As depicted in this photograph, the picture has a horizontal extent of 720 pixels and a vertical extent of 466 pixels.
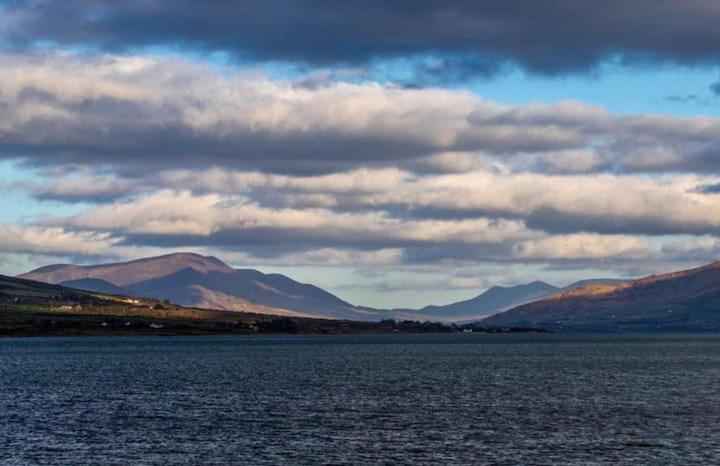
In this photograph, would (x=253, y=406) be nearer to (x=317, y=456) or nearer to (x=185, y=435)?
(x=185, y=435)

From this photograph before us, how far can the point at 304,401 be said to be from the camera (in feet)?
438

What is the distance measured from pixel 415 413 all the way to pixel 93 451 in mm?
40935

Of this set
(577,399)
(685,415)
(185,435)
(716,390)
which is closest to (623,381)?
(716,390)

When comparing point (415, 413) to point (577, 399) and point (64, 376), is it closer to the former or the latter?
point (577, 399)

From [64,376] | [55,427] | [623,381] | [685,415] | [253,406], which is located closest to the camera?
[55,427]

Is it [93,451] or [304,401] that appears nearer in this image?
[93,451]

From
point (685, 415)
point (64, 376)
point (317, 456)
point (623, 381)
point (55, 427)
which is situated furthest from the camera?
point (64, 376)

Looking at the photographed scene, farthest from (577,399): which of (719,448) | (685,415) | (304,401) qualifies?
(719,448)

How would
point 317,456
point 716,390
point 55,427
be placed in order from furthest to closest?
point 716,390 → point 55,427 → point 317,456

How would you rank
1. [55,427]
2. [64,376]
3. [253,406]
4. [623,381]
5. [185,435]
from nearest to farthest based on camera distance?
[185,435] < [55,427] < [253,406] < [623,381] < [64,376]

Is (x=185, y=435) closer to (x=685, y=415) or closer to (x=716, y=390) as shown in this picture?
(x=685, y=415)

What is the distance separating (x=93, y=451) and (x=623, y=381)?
103 m

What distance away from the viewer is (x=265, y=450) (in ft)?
296

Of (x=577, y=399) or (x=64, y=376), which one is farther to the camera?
(x=64, y=376)
